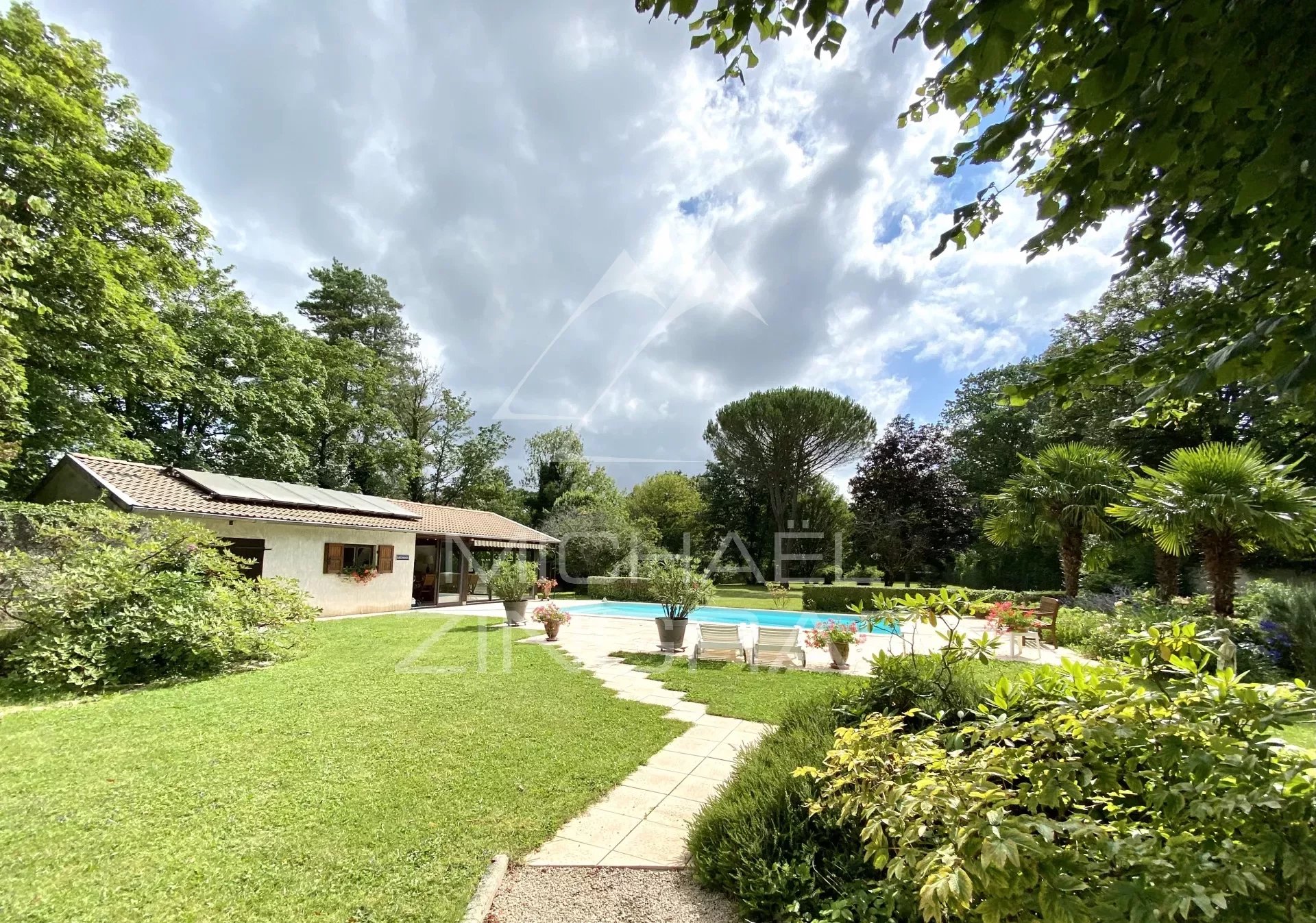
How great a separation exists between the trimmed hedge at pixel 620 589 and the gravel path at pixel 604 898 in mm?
19673

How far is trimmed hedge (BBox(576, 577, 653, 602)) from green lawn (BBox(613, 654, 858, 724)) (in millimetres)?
12850

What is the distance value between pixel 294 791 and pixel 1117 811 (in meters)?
5.39

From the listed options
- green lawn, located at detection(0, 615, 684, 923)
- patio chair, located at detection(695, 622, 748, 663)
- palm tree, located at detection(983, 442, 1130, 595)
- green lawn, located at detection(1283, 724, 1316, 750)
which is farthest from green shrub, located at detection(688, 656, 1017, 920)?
palm tree, located at detection(983, 442, 1130, 595)

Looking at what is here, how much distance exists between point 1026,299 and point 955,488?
84.6 feet

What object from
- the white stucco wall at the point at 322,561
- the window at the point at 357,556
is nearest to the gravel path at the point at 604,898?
the white stucco wall at the point at 322,561

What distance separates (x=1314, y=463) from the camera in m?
15.4

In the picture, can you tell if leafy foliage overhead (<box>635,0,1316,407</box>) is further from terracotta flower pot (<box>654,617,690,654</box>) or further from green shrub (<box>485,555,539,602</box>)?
green shrub (<box>485,555,539,602</box>)

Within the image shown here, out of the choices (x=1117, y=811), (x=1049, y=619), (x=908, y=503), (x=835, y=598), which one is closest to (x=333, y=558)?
(x=835, y=598)

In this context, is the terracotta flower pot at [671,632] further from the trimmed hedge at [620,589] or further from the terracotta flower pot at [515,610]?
the trimmed hedge at [620,589]

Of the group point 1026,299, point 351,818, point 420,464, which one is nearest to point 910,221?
point 1026,299

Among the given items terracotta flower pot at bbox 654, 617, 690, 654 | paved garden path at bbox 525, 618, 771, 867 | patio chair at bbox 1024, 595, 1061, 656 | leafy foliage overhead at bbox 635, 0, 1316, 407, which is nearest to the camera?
leafy foliage overhead at bbox 635, 0, 1316, 407

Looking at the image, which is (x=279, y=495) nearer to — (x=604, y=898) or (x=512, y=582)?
(x=512, y=582)

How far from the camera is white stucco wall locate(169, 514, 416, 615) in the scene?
1378 centimetres

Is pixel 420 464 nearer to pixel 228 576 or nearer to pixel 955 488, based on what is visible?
pixel 228 576
